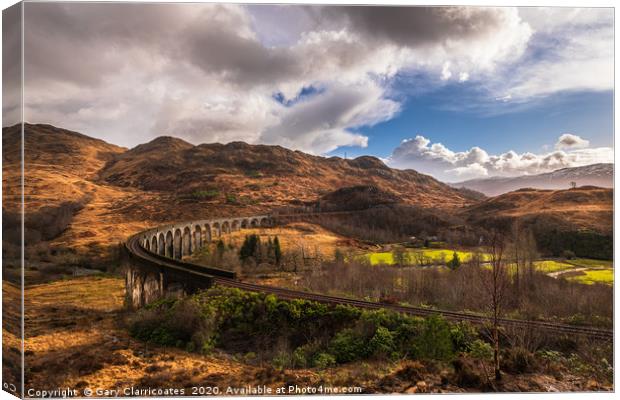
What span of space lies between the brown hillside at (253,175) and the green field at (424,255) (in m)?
2.02

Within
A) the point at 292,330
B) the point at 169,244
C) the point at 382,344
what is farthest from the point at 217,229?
the point at 382,344

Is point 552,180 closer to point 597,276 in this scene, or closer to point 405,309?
point 597,276

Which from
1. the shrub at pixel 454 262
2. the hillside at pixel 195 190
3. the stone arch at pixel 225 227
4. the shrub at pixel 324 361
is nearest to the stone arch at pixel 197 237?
the hillside at pixel 195 190

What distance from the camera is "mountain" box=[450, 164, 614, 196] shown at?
7094 mm

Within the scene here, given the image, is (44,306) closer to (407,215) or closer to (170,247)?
(170,247)

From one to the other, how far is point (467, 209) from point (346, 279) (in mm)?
5005

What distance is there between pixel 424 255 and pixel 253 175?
11.2 metres

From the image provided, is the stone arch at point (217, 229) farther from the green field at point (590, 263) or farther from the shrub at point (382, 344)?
the green field at point (590, 263)

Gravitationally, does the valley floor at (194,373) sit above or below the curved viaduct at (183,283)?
below

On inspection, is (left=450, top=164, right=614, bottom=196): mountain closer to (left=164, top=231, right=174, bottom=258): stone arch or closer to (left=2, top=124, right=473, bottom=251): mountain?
(left=2, top=124, right=473, bottom=251): mountain

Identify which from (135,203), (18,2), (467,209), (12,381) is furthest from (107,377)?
(135,203)

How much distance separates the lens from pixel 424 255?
12.9 m

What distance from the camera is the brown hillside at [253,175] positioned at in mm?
10883

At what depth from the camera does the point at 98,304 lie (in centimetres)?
1119
